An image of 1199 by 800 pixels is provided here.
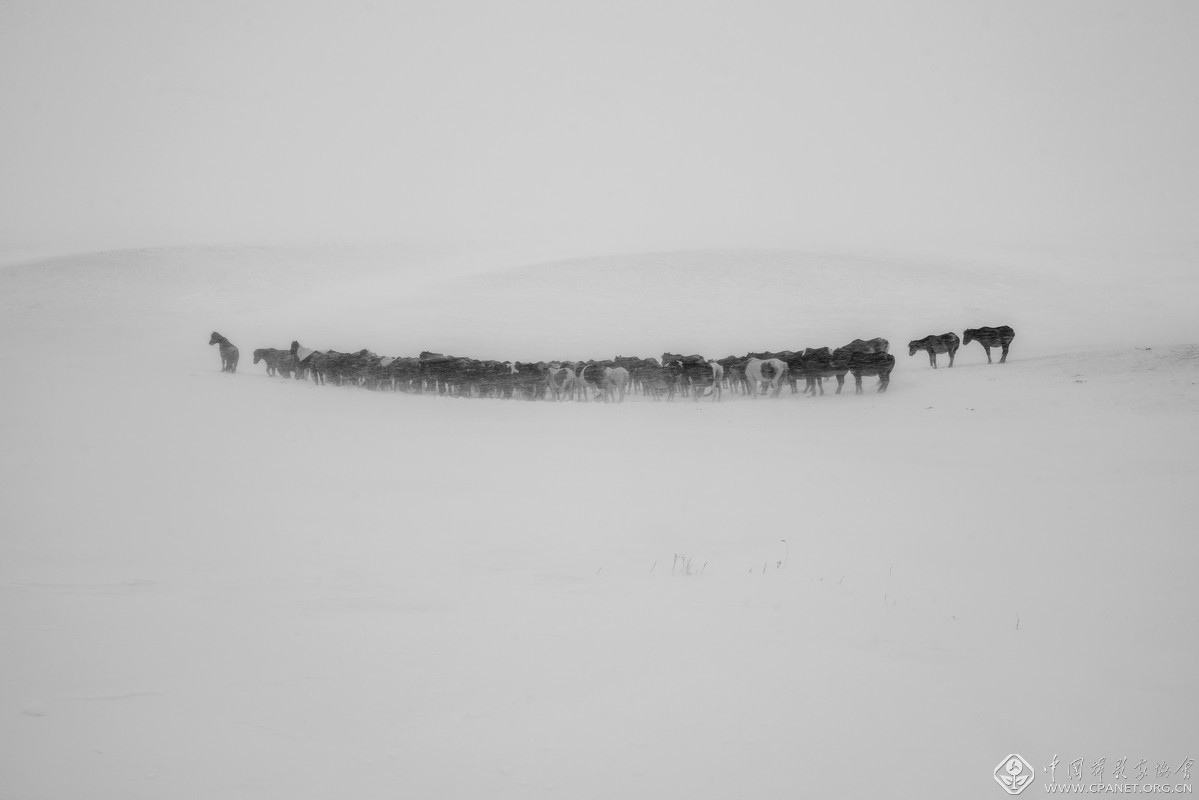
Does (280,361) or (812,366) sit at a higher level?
(280,361)

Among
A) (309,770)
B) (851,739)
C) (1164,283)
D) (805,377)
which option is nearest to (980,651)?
(851,739)

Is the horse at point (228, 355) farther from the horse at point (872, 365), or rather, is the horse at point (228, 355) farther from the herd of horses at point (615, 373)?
the horse at point (872, 365)

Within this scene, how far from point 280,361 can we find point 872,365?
60.6 feet

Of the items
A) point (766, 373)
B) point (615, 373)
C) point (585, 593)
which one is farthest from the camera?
point (615, 373)

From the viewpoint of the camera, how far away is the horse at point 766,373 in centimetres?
2075

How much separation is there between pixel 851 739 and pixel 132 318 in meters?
40.1

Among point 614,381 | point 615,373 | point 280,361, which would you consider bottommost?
point 614,381

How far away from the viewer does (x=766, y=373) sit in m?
20.7

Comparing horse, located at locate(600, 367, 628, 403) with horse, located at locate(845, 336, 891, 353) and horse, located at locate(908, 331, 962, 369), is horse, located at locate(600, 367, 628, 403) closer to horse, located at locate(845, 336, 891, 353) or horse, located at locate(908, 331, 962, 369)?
horse, located at locate(845, 336, 891, 353)

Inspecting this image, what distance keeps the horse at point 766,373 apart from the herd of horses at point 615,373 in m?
0.03

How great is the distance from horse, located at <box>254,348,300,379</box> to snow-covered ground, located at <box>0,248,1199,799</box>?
577cm

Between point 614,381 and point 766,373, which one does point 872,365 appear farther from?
point 614,381

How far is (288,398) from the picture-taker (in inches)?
710

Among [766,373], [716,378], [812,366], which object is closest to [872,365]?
[812,366]
